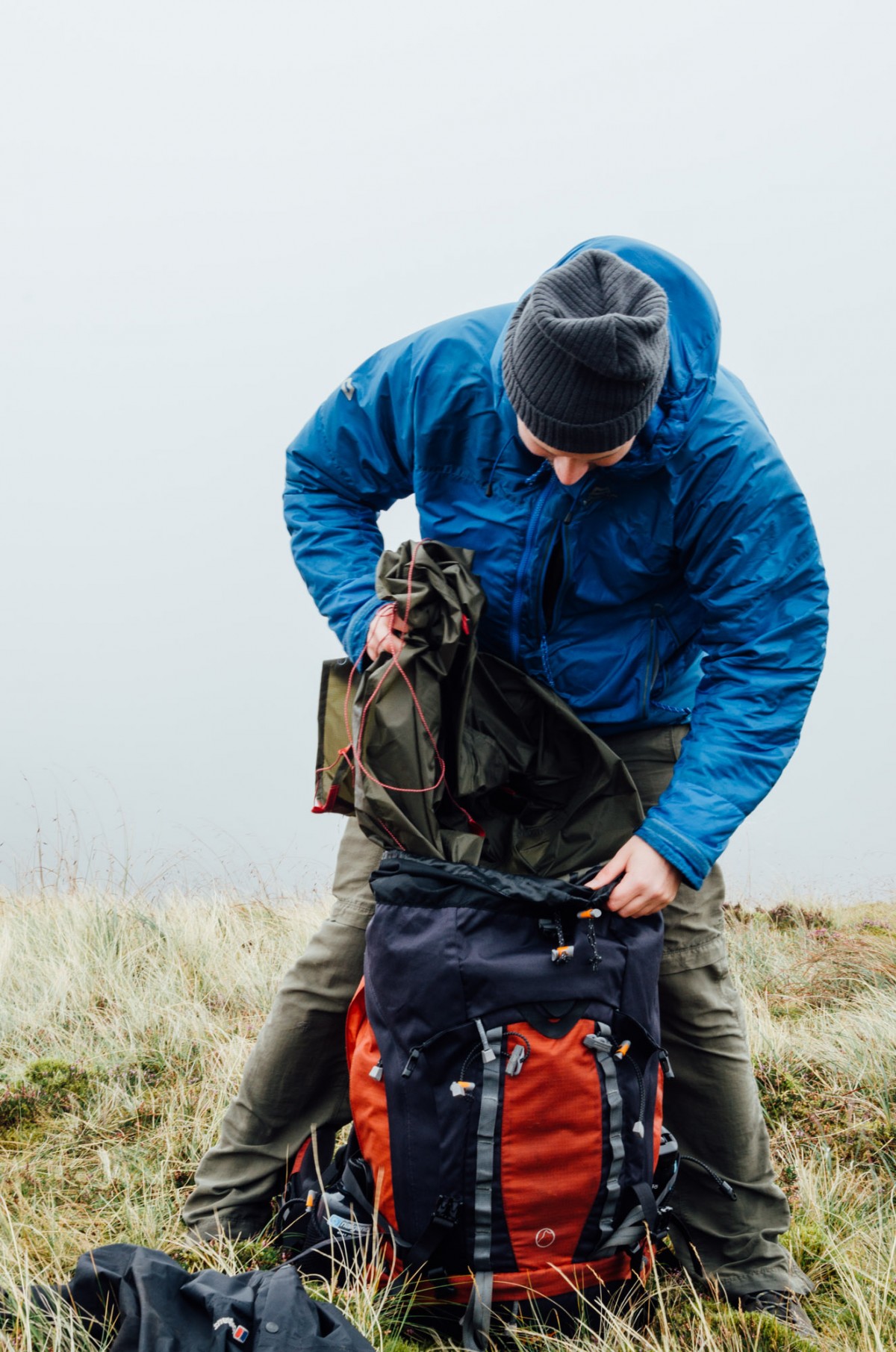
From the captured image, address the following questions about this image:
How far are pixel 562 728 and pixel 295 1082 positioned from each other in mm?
1266

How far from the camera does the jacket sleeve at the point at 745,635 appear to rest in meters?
2.64

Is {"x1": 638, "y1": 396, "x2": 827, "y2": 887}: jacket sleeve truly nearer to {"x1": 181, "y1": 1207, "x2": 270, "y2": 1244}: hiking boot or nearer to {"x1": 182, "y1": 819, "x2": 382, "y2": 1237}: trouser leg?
{"x1": 182, "y1": 819, "x2": 382, "y2": 1237}: trouser leg

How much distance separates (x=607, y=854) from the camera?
2906mm

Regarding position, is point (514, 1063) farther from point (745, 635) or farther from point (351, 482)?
point (351, 482)

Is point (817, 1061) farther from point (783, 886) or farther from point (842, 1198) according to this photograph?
point (783, 886)

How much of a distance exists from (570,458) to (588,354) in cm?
28

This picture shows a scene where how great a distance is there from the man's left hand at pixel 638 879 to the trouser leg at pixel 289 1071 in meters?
0.73

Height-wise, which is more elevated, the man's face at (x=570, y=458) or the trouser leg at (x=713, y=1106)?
the man's face at (x=570, y=458)

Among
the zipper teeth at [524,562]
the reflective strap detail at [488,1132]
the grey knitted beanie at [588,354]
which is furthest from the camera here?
the zipper teeth at [524,562]

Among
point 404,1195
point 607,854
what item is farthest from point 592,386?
point 404,1195

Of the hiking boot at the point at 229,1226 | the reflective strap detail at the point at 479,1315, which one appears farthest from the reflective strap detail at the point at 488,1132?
the hiking boot at the point at 229,1226

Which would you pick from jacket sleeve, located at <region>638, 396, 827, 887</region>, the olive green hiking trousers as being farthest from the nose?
the olive green hiking trousers

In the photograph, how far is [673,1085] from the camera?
10.0 feet

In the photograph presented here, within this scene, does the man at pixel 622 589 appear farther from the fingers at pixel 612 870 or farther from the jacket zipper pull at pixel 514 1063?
the jacket zipper pull at pixel 514 1063
